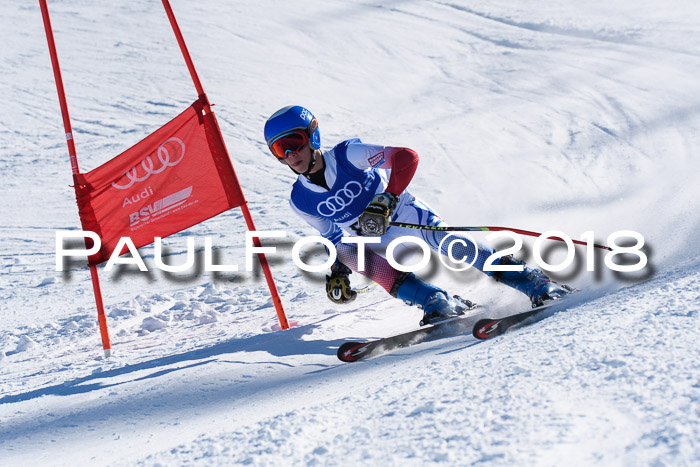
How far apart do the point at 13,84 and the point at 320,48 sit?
6.43 meters

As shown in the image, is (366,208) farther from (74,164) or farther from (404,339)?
(74,164)

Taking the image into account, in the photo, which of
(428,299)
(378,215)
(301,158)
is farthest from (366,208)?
(428,299)

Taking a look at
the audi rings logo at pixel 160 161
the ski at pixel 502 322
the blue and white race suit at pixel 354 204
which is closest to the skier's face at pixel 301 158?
the blue and white race suit at pixel 354 204

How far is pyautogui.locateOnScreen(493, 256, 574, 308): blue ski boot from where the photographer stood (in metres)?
3.97

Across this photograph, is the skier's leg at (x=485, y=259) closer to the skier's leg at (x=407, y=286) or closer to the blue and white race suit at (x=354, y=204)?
the blue and white race suit at (x=354, y=204)

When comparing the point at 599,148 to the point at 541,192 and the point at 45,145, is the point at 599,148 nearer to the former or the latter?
the point at 541,192

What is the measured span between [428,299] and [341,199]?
837mm

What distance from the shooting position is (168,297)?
6051mm

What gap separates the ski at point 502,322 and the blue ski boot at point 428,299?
0.58 metres

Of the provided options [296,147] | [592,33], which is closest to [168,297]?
[296,147]

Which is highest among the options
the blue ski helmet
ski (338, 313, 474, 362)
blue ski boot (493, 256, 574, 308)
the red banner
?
the blue ski helmet

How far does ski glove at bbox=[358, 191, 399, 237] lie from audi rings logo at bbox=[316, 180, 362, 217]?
0.36 metres

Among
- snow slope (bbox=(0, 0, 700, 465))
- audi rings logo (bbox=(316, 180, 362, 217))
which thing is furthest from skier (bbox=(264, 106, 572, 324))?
snow slope (bbox=(0, 0, 700, 465))

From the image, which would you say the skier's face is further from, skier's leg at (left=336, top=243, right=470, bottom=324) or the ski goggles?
skier's leg at (left=336, top=243, right=470, bottom=324)
